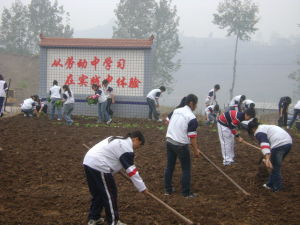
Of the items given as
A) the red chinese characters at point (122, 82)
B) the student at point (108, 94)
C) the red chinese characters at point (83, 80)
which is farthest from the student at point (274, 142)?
the red chinese characters at point (83, 80)

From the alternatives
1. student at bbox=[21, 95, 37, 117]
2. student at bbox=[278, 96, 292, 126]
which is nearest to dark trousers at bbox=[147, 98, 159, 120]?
student at bbox=[21, 95, 37, 117]

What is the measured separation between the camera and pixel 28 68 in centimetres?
3822

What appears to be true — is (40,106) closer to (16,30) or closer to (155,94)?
(155,94)

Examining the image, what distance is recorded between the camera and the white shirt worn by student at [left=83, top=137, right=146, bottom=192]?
478 centimetres

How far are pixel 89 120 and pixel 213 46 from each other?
9369 cm

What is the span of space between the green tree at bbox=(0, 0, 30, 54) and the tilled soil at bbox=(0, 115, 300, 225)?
3053 cm

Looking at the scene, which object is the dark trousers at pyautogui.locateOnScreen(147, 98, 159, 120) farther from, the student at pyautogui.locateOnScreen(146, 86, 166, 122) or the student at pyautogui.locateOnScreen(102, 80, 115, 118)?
the student at pyautogui.locateOnScreen(102, 80, 115, 118)

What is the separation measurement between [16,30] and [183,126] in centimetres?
3692

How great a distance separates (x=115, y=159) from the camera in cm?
490

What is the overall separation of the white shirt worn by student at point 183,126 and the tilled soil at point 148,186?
1.03 meters

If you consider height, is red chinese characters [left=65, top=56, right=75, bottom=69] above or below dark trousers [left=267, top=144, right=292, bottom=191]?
above

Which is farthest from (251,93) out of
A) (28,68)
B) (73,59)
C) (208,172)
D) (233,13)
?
(208,172)

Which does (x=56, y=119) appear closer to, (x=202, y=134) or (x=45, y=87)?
(x=45, y=87)

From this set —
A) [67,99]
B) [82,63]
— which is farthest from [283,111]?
[82,63]
